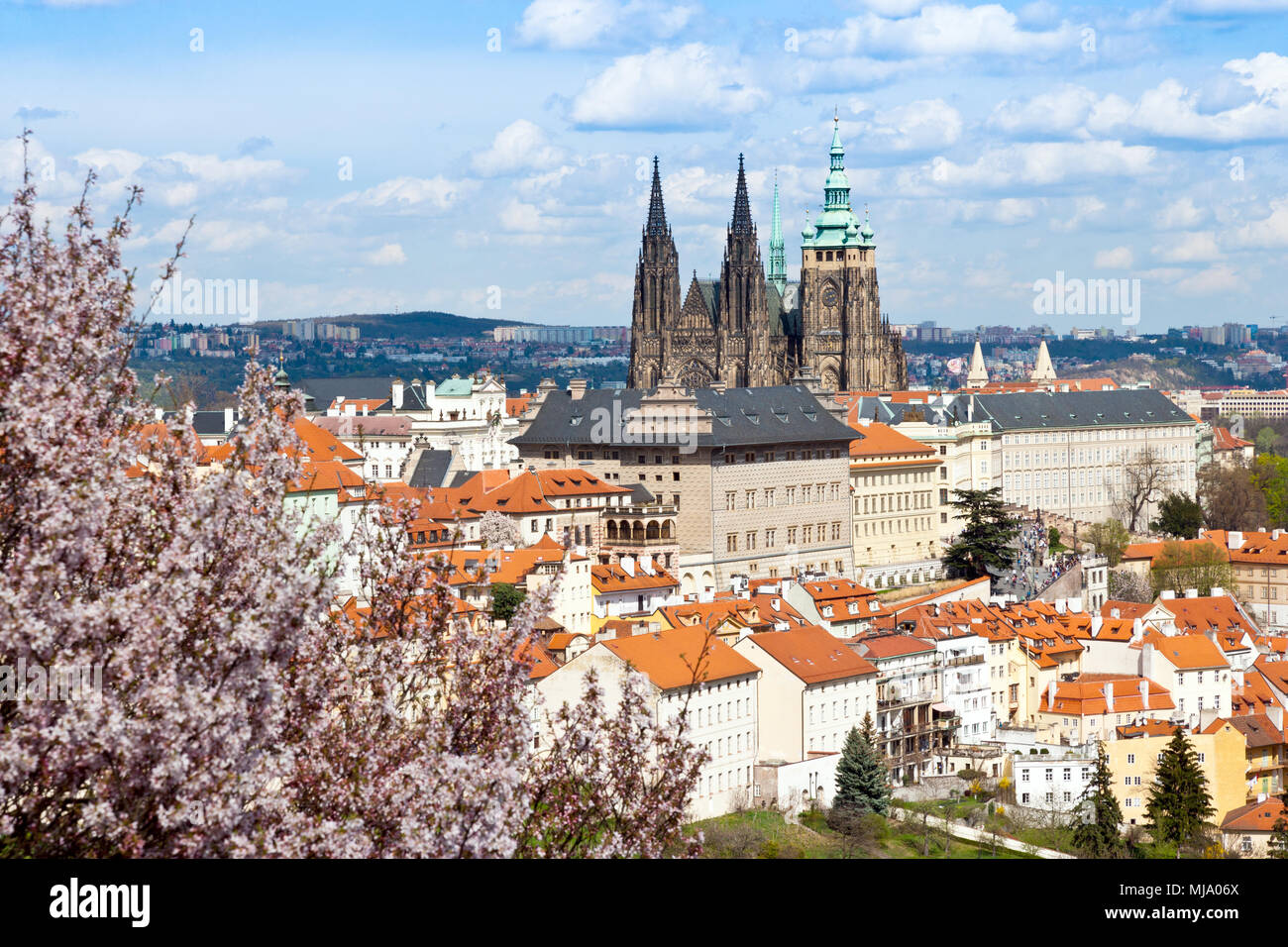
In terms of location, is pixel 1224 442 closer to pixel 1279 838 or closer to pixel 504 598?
pixel 504 598

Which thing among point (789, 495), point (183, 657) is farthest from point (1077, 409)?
point (183, 657)

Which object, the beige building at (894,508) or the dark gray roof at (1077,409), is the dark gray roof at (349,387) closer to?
the dark gray roof at (1077,409)

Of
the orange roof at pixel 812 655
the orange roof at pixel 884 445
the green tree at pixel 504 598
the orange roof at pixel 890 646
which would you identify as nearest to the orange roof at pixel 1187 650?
the orange roof at pixel 890 646

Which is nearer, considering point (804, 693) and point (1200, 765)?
point (804, 693)

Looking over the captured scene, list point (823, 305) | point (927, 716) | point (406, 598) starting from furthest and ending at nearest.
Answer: point (823, 305), point (927, 716), point (406, 598)

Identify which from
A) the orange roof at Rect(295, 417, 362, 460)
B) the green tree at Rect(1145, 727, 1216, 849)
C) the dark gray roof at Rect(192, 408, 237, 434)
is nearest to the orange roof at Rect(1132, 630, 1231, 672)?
the green tree at Rect(1145, 727, 1216, 849)

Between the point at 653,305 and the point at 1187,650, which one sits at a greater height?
the point at 653,305

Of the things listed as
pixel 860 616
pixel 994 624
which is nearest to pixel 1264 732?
pixel 994 624
